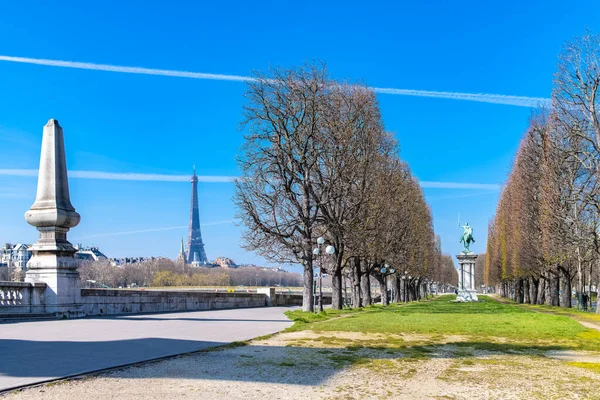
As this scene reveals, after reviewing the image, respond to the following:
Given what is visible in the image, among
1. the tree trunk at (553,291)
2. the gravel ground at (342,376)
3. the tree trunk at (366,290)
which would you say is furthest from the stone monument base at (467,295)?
the gravel ground at (342,376)

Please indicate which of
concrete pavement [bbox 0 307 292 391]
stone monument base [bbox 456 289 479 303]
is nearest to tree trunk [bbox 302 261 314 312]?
concrete pavement [bbox 0 307 292 391]

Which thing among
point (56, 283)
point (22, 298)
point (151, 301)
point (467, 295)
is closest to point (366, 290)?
point (151, 301)

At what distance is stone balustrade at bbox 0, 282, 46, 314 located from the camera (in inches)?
768

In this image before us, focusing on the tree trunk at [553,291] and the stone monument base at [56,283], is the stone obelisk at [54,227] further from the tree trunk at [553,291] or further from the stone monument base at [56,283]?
the tree trunk at [553,291]

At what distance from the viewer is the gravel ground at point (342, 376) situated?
25.3 feet

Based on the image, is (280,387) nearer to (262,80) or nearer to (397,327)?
(397,327)

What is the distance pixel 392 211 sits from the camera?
42312mm

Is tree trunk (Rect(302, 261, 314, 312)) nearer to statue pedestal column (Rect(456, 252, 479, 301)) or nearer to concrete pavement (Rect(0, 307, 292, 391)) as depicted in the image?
concrete pavement (Rect(0, 307, 292, 391))

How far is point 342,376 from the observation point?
29.8 ft

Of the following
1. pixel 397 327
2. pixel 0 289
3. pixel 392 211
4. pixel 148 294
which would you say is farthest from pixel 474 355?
pixel 392 211

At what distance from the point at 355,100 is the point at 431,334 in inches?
833

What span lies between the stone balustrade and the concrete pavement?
1.75 metres

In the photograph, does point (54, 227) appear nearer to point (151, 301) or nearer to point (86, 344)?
point (151, 301)

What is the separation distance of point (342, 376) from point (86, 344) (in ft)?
20.3
